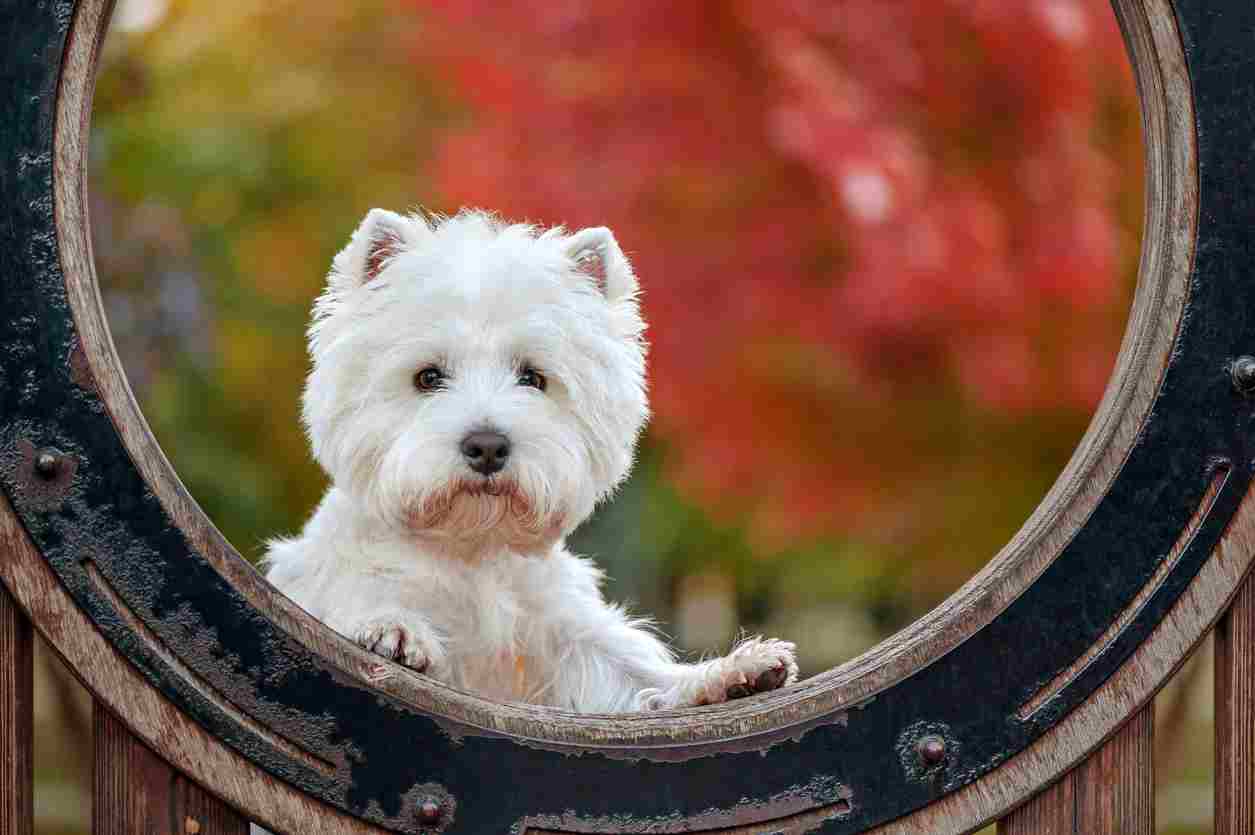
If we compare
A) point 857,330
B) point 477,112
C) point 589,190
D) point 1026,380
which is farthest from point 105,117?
point 1026,380

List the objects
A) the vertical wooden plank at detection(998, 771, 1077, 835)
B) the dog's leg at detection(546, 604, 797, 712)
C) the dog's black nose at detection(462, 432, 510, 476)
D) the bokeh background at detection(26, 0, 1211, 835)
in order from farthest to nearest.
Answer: the bokeh background at detection(26, 0, 1211, 835)
the dog's leg at detection(546, 604, 797, 712)
the dog's black nose at detection(462, 432, 510, 476)
the vertical wooden plank at detection(998, 771, 1077, 835)

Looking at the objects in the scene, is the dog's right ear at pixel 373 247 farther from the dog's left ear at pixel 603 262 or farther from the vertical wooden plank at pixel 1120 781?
the vertical wooden plank at pixel 1120 781

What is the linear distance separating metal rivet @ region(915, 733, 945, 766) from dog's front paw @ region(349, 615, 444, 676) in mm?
673

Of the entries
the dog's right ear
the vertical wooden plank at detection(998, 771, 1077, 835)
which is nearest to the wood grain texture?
the vertical wooden plank at detection(998, 771, 1077, 835)

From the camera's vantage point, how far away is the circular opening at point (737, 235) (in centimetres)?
575

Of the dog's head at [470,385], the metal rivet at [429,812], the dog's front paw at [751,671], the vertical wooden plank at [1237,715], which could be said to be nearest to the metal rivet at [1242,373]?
the vertical wooden plank at [1237,715]

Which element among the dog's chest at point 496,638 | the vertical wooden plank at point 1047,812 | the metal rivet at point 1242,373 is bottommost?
the vertical wooden plank at point 1047,812

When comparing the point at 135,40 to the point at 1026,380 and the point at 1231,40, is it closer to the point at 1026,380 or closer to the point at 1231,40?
the point at 1026,380

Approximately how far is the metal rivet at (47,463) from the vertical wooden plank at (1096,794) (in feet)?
3.76

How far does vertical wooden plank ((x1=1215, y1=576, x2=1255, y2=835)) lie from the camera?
1715 mm

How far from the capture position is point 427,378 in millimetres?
2133

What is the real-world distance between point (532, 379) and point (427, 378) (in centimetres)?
16

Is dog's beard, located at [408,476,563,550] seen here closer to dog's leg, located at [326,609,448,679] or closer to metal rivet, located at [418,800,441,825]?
dog's leg, located at [326,609,448,679]

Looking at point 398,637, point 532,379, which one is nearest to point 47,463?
point 398,637
